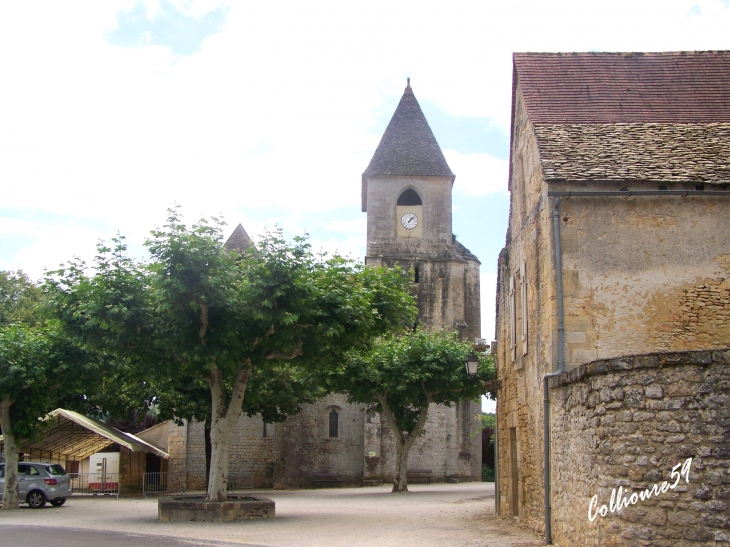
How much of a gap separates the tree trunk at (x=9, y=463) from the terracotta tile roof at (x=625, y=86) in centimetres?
1547

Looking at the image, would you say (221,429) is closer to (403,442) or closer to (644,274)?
(644,274)

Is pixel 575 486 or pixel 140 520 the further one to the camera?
pixel 140 520

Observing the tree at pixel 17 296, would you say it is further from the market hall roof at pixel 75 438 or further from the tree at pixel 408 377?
the tree at pixel 408 377

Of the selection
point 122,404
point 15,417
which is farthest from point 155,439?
point 15,417

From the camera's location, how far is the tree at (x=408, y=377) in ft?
91.0

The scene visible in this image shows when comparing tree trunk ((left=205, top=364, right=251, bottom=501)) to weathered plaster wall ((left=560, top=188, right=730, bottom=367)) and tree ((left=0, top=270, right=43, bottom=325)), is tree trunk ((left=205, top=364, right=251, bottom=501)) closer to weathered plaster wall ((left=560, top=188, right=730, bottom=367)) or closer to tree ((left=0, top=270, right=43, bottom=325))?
weathered plaster wall ((left=560, top=188, right=730, bottom=367))

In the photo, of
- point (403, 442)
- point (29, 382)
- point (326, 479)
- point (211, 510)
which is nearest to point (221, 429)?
point (211, 510)

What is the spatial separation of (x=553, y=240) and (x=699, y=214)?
2304 mm

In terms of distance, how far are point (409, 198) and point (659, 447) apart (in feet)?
115

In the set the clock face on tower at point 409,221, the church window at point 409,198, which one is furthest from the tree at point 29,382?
the church window at point 409,198

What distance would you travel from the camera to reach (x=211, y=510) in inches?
628

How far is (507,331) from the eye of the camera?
1650 cm

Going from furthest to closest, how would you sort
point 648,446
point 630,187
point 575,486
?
point 630,187 < point 575,486 < point 648,446

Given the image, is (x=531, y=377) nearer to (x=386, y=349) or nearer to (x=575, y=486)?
(x=575, y=486)
